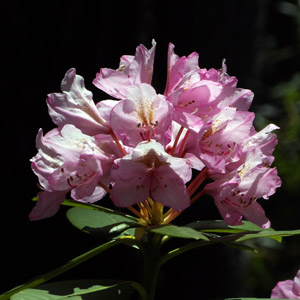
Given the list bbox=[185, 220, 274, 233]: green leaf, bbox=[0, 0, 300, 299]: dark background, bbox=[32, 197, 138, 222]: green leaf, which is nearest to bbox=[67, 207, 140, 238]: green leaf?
bbox=[32, 197, 138, 222]: green leaf

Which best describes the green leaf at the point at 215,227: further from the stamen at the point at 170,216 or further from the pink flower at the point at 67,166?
the pink flower at the point at 67,166

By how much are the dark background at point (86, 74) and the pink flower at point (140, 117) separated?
1578mm

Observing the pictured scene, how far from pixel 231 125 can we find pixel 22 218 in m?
1.73

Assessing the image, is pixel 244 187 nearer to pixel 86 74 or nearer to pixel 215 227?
pixel 215 227

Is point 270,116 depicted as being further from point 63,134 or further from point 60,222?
point 63,134

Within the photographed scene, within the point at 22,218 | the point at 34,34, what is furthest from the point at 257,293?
the point at 34,34

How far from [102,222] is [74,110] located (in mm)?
195

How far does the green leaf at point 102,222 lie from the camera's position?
1038 millimetres

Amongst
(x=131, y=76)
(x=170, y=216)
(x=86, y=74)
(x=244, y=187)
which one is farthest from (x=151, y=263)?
(x=86, y=74)

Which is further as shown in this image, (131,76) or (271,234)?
(131,76)

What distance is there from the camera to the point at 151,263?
3.38ft

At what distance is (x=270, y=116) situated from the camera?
14.0ft

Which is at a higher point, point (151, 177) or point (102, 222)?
point (151, 177)

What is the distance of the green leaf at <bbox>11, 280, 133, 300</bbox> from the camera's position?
0.94m
